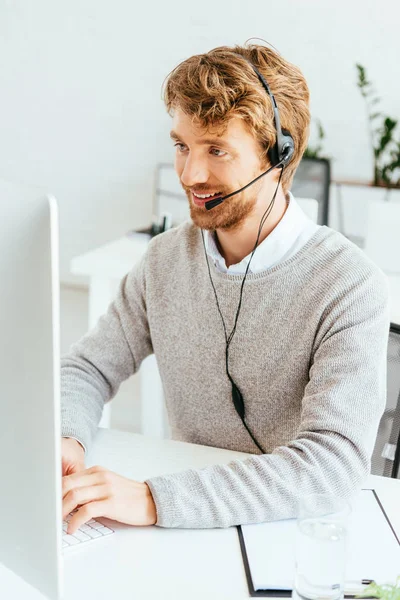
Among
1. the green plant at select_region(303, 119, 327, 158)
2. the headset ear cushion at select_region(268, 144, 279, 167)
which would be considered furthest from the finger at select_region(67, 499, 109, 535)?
the green plant at select_region(303, 119, 327, 158)

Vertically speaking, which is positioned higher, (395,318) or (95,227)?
(395,318)

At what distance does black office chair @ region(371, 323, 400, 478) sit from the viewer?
52.2 inches

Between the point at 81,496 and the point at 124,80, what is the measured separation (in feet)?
11.4

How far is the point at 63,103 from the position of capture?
4.30 meters

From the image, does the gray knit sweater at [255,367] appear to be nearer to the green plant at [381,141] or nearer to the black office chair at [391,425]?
the black office chair at [391,425]

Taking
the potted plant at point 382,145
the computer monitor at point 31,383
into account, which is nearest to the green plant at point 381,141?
the potted plant at point 382,145

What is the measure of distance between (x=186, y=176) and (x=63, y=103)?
10.3ft

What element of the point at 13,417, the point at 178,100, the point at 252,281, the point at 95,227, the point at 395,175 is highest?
the point at 178,100

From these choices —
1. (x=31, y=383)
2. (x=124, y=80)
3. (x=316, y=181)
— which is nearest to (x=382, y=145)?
(x=316, y=181)

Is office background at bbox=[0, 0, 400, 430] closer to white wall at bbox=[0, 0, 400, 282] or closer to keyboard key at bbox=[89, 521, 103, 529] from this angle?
white wall at bbox=[0, 0, 400, 282]

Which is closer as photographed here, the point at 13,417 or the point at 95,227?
the point at 13,417

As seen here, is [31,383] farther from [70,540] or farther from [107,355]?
[107,355]

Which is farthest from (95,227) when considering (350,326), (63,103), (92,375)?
(350,326)

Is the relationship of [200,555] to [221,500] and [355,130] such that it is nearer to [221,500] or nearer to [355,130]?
[221,500]
